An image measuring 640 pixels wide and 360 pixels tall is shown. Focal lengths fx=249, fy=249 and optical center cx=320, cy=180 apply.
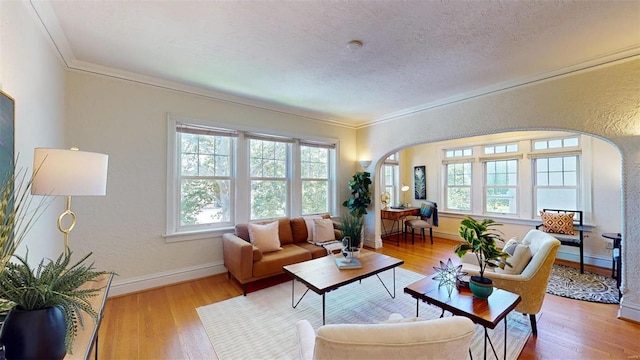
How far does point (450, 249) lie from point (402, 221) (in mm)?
1625

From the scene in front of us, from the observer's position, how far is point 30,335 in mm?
968

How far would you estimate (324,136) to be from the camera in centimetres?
501

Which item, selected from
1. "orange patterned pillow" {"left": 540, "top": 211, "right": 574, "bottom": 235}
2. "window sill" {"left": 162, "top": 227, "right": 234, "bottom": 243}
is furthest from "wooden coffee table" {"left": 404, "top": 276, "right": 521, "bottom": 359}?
"orange patterned pillow" {"left": 540, "top": 211, "right": 574, "bottom": 235}

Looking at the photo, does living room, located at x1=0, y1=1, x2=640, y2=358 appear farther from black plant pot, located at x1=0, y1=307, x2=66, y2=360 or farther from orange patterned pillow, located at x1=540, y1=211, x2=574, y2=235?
black plant pot, located at x1=0, y1=307, x2=66, y2=360

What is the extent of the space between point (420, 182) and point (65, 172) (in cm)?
665

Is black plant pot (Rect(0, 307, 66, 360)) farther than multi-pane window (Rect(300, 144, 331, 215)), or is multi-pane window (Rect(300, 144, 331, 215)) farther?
multi-pane window (Rect(300, 144, 331, 215))

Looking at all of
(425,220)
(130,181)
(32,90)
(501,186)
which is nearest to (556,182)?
(501,186)

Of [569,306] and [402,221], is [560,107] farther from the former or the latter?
[402,221]

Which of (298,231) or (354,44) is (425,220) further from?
(354,44)

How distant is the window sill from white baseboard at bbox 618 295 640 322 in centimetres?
463

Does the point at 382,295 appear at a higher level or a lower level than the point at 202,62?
lower

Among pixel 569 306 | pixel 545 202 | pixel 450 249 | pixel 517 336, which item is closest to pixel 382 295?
pixel 517 336

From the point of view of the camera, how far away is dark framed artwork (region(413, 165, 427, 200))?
21.6 ft

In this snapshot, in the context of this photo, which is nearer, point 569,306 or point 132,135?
point 569,306
